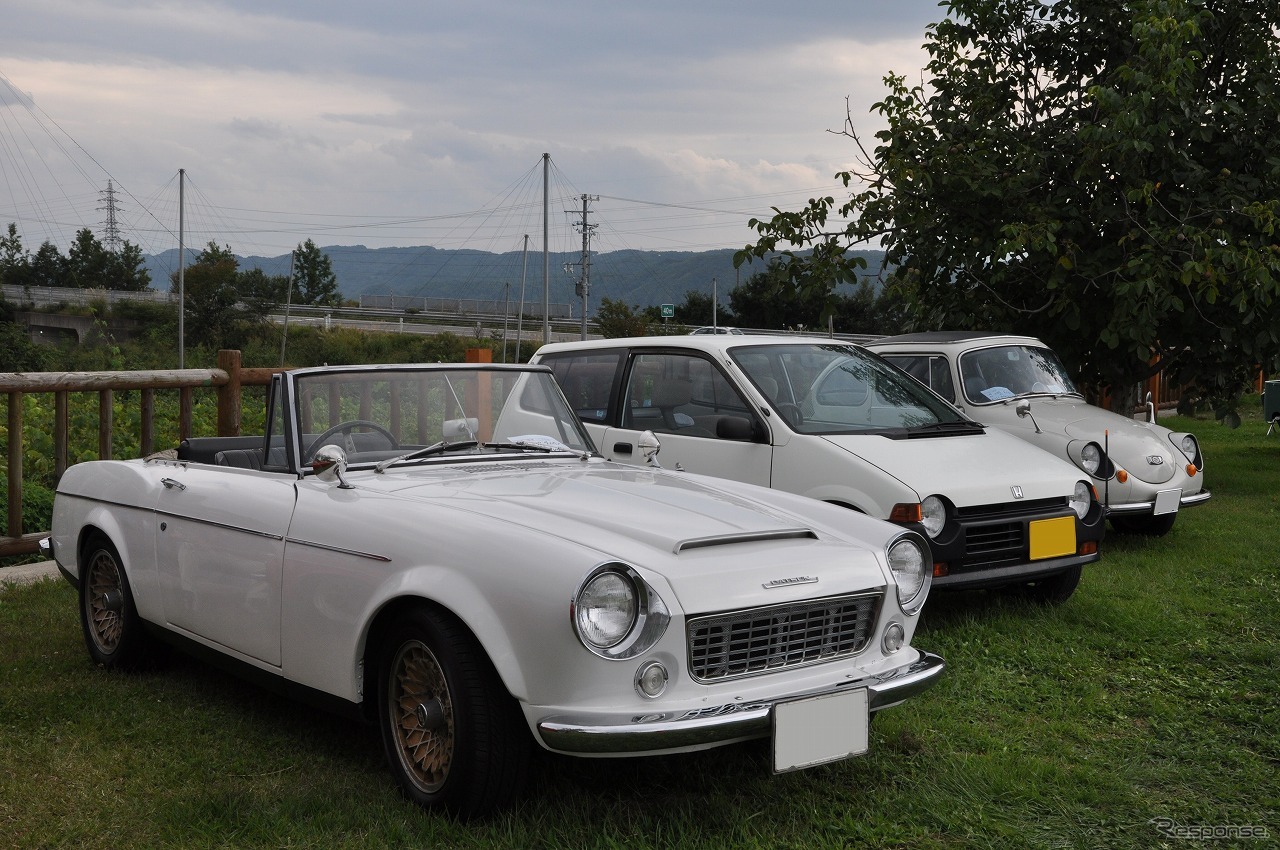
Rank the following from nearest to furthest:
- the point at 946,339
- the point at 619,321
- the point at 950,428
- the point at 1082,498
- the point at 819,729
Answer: the point at 819,729 < the point at 1082,498 < the point at 950,428 < the point at 946,339 < the point at 619,321

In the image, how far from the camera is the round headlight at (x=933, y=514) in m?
5.34

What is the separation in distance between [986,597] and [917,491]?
4.34ft

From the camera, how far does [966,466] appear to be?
5699 millimetres

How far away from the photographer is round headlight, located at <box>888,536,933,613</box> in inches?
145

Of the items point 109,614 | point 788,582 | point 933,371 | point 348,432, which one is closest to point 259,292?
point 933,371

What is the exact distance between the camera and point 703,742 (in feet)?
9.75

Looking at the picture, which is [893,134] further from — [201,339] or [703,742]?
[201,339]

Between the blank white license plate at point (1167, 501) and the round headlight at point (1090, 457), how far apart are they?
1.60 ft

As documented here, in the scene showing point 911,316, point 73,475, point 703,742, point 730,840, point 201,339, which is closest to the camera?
point 703,742

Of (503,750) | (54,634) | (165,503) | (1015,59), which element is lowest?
(54,634)

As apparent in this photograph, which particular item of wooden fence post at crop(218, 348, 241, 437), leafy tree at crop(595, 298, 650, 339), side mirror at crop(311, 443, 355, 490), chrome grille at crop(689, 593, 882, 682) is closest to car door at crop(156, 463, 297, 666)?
side mirror at crop(311, 443, 355, 490)

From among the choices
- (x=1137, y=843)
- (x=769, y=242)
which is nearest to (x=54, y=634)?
(x=1137, y=843)

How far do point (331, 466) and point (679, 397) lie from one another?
2.78m

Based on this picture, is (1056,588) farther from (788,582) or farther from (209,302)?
(209,302)
